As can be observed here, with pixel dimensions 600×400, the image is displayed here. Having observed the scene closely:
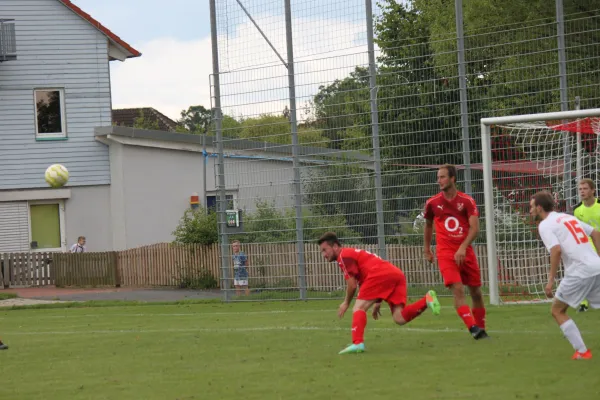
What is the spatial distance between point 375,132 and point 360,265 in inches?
362

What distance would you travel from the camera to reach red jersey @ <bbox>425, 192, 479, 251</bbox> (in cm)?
1248

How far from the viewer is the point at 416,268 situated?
67.3 ft

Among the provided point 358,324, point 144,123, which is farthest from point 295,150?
point 144,123

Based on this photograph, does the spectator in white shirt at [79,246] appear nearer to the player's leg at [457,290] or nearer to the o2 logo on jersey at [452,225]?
the o2 logo on jersey at [452,225]

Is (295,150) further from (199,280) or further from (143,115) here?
(143,115)

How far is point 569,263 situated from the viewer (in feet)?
33.7

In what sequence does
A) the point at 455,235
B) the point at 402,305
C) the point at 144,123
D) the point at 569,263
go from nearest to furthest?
1. the point at 569,263
2. the point at 402,305
3. the point at 455,235
4. the point at 144,123

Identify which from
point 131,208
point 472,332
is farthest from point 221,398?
point 131,208

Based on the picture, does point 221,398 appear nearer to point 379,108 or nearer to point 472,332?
point 472,332

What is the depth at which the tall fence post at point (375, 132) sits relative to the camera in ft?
67.7

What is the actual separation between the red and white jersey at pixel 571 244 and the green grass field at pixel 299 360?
0.93 m

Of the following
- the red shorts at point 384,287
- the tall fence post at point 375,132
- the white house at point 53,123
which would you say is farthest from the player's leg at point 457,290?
the white house at point 53,123

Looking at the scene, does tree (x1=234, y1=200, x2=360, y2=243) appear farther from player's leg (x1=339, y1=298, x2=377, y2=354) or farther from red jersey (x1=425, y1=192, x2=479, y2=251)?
player's leg (x1=339, y1=298, x2=377, y2=354)

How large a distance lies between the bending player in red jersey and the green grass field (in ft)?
1.31
